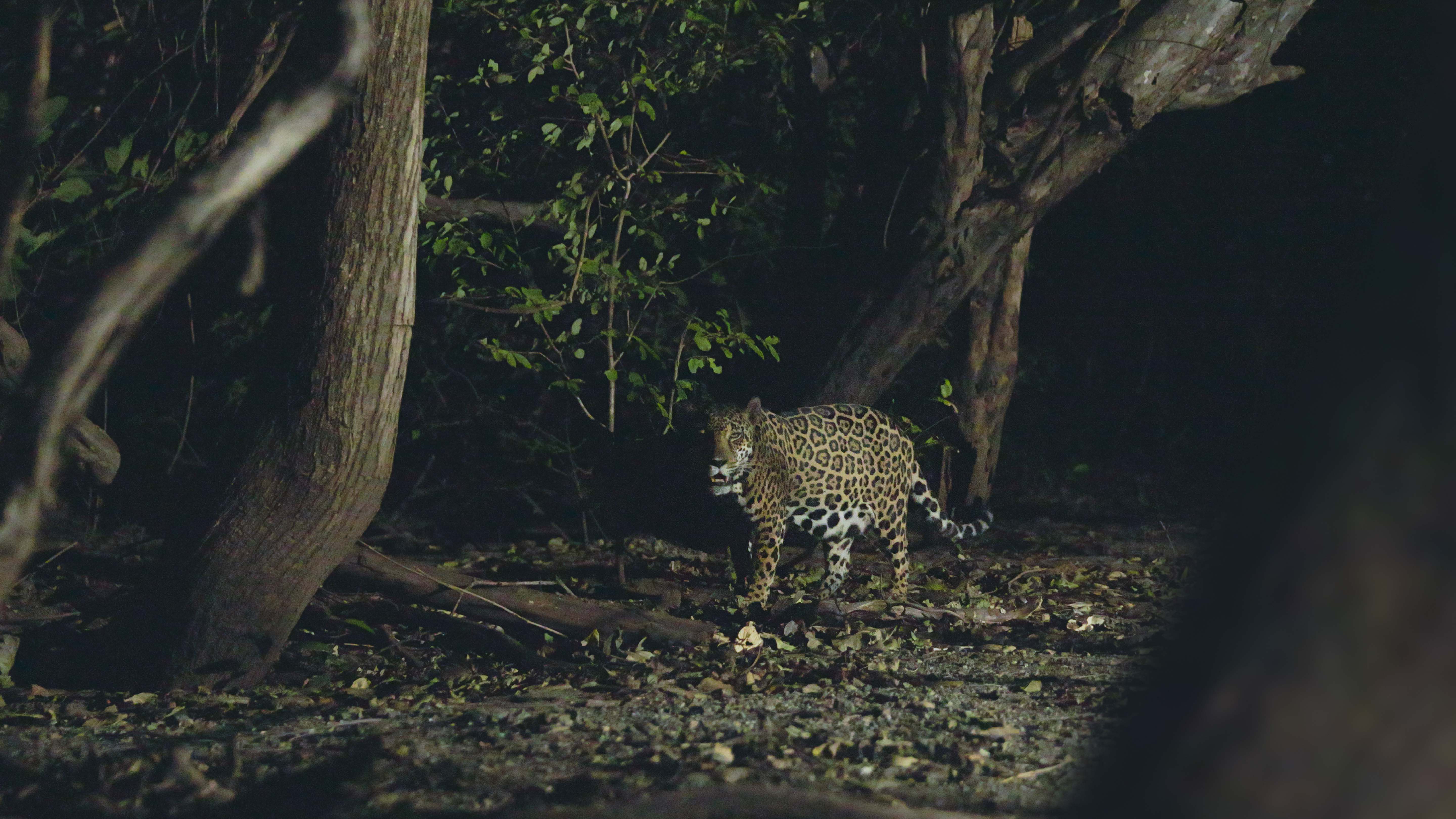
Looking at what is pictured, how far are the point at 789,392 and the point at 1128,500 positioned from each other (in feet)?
9.94

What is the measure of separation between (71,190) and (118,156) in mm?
434

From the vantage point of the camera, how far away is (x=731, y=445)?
22.8ft

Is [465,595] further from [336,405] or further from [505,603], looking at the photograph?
[336,405]

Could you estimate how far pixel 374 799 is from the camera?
3785 millimetres

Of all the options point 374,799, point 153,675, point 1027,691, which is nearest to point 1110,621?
point 1027,691

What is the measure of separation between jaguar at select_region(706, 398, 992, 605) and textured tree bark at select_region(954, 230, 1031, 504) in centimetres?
59

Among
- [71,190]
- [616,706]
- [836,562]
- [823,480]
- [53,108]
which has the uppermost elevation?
[53,108]

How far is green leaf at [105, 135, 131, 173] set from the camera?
6.54m

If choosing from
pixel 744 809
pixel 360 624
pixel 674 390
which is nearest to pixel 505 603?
pixel 360 624

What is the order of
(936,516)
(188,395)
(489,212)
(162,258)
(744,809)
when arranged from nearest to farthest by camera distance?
(162,258), (744,809), (489,212), (936,516), (188,395)

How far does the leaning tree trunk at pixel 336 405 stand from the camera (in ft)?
17.6

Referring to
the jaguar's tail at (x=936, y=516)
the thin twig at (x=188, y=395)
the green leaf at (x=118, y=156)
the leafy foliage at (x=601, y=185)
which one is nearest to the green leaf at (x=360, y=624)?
the leafy foliage at (x=601, y=185)

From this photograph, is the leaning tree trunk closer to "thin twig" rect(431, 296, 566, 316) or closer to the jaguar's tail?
"thin twig" rect(431, 296, 566, 316)

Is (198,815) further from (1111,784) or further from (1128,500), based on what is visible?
(1128,500)
